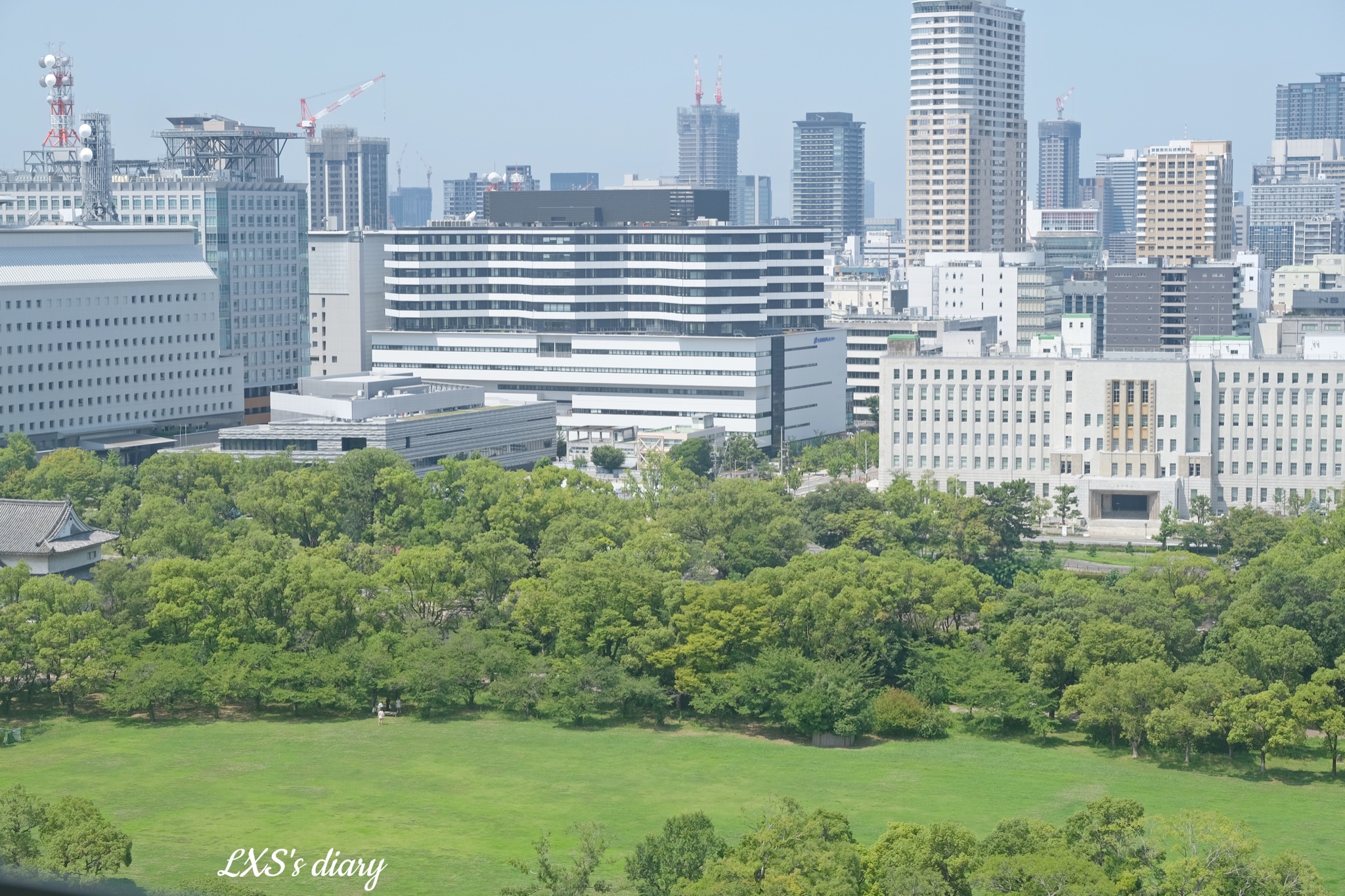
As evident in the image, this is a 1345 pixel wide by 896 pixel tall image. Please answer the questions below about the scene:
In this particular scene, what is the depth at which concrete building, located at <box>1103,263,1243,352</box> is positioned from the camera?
4769 inches

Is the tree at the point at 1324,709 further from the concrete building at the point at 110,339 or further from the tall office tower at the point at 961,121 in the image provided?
the tall office tower at the point at 961,121

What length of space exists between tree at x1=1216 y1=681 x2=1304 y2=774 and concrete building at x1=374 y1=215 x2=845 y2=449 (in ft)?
164

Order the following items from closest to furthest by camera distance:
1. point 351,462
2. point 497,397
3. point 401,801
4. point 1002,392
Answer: point 401,801
point 351,462
point 1002,392
point 497,397

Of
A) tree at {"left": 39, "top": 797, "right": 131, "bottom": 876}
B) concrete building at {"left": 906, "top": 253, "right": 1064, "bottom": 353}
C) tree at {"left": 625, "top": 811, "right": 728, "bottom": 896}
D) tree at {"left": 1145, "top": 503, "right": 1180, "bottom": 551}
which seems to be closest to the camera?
tree at {"left": 625, "top": 811, "right": 728, "bottom": 896}

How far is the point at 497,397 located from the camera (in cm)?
9138

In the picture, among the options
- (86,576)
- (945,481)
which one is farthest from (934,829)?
(945,481)

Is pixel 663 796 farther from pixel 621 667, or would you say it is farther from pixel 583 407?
pixel 583 407

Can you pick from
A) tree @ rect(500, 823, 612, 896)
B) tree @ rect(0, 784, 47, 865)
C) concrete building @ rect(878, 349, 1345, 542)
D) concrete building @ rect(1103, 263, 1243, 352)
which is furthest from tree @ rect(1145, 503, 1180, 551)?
concrete building @ rect(1103, 263, 1243, 352)

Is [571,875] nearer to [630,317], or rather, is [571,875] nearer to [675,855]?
[675,855]

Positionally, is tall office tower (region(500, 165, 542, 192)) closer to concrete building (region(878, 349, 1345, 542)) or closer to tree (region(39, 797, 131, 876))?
concrete building (region(878, 349, 1345, 542))

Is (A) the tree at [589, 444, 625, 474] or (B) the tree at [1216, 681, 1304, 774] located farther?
(A) the tree at [589, 444, 625, 474]

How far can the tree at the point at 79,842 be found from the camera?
30688 millimetres

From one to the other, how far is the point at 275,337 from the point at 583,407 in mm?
21267

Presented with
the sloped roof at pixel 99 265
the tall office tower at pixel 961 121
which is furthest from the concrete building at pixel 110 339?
the tall office tower at pixel 961 121
